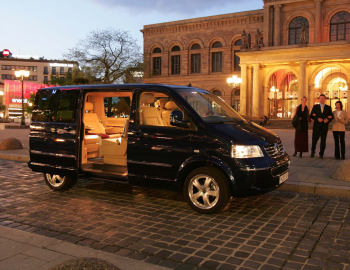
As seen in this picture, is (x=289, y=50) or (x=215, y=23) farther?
(x=215, y=23)

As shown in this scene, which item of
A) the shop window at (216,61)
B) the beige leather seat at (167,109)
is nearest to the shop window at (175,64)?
the shop window at (216,61)

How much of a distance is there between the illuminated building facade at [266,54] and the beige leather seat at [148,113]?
31041 mm

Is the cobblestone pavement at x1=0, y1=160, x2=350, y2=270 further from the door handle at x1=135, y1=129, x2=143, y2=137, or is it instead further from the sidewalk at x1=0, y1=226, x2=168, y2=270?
the door handle at x1=135, y1=129, x2=143, y2=137

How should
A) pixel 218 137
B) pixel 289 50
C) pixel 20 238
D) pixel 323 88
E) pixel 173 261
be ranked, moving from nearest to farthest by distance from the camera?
pixel 173 261 → pixel 20 238 → pixel 218 137 → pixel 289 50 → pixel 323 88

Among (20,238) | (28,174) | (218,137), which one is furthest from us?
(28,174)

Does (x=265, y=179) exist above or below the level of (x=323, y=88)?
below

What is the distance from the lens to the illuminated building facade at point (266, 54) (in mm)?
35594

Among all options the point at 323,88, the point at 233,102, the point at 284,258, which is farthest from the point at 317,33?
the point at 284,258

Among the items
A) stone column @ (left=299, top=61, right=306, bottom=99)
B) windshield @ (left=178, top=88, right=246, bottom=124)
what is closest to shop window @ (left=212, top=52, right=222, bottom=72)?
stone column @ (left=299, top=61, right=306, bottom=99)

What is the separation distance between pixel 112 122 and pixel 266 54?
30501mm

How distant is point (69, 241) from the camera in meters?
4.62

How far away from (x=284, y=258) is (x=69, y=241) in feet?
8.42

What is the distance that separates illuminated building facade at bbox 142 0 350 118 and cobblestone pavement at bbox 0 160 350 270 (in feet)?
101

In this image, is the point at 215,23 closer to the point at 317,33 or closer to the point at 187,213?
the point at 317,33
